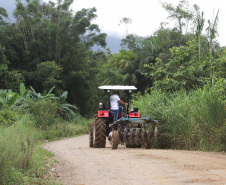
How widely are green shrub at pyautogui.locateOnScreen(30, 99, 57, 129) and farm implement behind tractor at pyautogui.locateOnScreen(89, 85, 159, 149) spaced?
39.1 feet

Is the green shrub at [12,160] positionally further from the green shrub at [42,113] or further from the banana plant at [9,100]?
the green shrub at [42,113]

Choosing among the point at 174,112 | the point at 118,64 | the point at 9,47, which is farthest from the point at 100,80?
the point at 174,112

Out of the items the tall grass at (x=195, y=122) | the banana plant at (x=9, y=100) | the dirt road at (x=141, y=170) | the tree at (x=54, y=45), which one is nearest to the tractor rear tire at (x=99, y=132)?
the tall grass at (x=195, y=122)

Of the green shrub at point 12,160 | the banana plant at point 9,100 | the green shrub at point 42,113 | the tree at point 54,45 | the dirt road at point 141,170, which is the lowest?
the dirt road at point 141,170

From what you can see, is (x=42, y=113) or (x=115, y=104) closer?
(x=115, y=104)

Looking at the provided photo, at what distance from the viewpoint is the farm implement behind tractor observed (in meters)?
12.3

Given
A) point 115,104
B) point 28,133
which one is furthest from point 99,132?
point 28,133

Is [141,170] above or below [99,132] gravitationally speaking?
below

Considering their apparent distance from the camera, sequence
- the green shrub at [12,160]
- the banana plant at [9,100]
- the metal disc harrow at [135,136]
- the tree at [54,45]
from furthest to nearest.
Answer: the tree at [54,45] → the banana plant at [9,100] → the metal disc harrow at [135,136] → the green shrub at [12,160]

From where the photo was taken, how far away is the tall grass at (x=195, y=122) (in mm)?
12336

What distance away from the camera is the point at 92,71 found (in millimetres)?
38812

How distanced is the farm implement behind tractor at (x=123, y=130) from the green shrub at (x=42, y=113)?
11.9 metres

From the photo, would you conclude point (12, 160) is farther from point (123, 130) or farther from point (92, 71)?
point (92, 71)

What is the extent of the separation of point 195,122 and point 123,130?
8.05 feet
